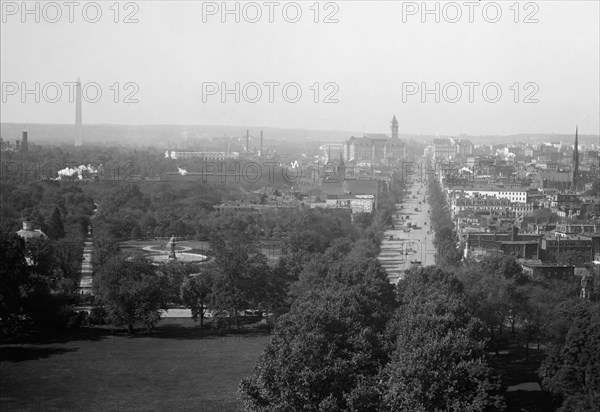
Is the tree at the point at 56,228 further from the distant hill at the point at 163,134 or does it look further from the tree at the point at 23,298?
the distant hill at the point at 163,134

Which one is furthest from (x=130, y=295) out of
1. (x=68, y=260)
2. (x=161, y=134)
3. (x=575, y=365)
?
(x=161, y=134)

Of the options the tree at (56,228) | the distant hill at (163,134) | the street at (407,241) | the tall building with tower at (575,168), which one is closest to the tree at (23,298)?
the street at (407,241)

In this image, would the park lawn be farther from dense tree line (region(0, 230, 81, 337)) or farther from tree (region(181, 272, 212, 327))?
tree (region(181, 272, 212, 327))

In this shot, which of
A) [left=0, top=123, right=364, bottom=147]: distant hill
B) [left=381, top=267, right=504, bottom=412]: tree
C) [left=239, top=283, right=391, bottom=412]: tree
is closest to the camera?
[left=381, top=267, right=504, bottom=412]: tree

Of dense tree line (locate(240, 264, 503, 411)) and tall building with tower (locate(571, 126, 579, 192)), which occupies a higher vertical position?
tall building with tower (locate(571, 126, 579, 192))

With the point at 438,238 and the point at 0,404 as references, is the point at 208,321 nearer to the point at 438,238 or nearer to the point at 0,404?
the point at 0,404

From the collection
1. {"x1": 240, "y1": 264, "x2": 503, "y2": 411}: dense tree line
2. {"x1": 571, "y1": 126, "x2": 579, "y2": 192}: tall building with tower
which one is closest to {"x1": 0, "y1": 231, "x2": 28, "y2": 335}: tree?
{"x1": 240, "y1": 264, "x2": 503, "y2": 411}: dense tree line
